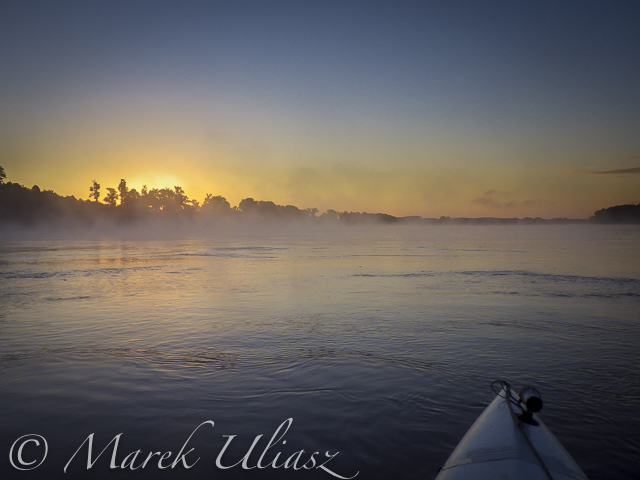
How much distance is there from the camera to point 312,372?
852cm

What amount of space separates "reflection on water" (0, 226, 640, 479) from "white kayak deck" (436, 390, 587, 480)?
85 cm

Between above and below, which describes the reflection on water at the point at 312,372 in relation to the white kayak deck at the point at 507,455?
below

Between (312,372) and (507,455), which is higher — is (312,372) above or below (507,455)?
below

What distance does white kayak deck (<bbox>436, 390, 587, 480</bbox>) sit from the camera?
4.05 metres

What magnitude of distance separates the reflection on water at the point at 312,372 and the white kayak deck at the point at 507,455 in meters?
0.85

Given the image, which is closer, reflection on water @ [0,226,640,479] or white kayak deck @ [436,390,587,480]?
white kayak deck @ [436,390,587,480]

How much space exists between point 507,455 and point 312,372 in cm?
472

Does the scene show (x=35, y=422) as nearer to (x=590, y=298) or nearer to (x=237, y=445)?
(x=237, y=445)

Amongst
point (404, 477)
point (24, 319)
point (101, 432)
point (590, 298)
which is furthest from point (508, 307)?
point (24, 319)

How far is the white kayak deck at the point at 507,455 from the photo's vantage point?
4.05 meters

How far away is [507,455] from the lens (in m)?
4.30

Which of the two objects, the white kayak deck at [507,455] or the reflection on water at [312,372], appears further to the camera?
the reflection on water at [312,372]

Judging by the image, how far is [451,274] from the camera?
26469mm

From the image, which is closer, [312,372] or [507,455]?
[507,455]
